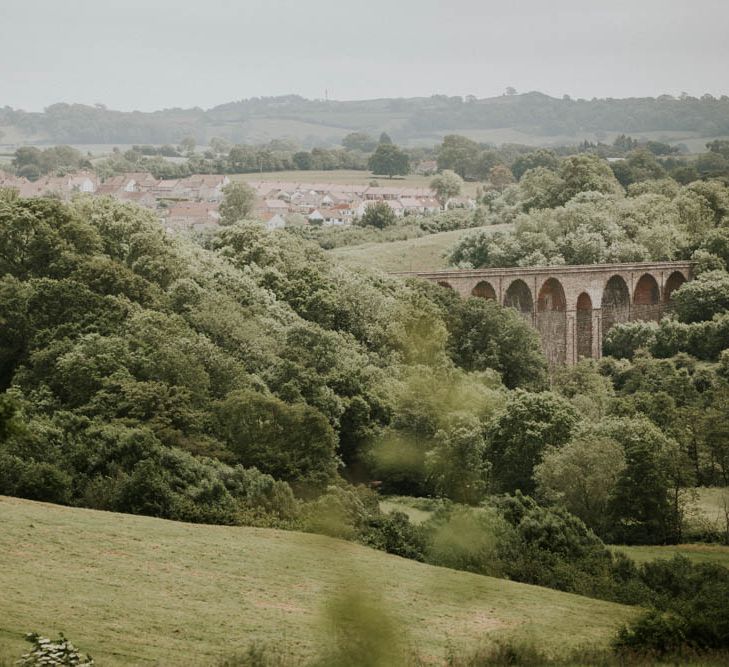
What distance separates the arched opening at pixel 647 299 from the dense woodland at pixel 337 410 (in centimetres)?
1063

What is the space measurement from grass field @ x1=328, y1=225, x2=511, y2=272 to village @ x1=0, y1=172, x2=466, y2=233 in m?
17.3

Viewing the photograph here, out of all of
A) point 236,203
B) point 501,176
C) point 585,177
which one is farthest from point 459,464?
point 501,176

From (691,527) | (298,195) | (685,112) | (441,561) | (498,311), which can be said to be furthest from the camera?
(298,195)

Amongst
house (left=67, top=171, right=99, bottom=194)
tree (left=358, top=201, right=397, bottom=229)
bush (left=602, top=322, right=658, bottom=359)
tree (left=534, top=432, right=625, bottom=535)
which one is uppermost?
house (left=67, top=171, right=99, bottom=194)

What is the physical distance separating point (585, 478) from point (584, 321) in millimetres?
32178

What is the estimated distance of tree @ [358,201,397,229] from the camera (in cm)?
9206

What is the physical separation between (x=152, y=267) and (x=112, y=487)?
603 inches

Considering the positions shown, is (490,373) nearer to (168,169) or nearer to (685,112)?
(685,112)

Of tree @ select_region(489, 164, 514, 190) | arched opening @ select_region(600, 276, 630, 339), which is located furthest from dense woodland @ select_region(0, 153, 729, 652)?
tree @ select_region(489, 164, 514, 190)

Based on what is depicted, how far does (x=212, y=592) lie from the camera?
18.1m

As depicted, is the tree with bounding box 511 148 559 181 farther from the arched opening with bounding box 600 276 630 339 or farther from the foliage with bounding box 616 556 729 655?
the foliage with bounding box 616 556 729 655

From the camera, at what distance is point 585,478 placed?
29.5 metres

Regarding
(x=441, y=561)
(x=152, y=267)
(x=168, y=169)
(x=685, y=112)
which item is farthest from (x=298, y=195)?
(x=441, y=561)

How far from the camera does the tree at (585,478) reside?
29.2 metres
